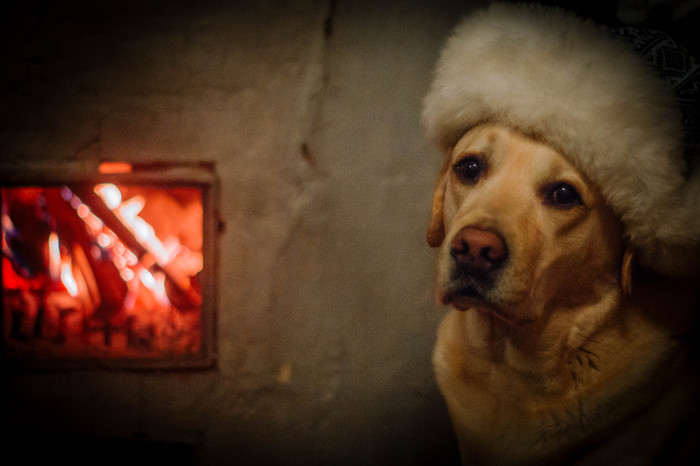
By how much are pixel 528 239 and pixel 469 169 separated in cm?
33

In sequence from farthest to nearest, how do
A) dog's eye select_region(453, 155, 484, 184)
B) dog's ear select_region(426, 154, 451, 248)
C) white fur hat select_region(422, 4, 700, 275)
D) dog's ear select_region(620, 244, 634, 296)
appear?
dog's ear select_region(426, 154, 451, 248)
dog's eye select_region(453, 155, 484, 184)
dog's ear select_region(620, 244, 634, 296)
white fur hat select_region(422, 4, 700, 275)

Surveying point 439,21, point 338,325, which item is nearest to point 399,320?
point 338,325

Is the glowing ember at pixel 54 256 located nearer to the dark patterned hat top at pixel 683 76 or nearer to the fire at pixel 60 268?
the fire at pixel 60 268

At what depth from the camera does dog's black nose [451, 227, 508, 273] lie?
127 centimetres

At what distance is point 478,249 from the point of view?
1.28m

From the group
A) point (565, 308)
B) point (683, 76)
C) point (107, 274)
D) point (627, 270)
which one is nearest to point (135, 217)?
point (107, 274)

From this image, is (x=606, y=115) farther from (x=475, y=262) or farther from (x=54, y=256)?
(x=54, y=256)

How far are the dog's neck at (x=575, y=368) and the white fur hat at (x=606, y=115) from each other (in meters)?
0.19

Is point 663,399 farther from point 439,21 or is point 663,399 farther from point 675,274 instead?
point 439,21

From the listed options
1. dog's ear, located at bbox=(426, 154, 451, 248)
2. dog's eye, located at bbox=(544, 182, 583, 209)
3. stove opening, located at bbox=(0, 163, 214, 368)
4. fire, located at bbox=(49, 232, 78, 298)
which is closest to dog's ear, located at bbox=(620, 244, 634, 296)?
dog's eye, located at bbox=(544, 182, 583, 209)

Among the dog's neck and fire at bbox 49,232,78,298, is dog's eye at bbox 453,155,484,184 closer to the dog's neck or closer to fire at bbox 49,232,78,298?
the dog's neck

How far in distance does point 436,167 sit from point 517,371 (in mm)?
966

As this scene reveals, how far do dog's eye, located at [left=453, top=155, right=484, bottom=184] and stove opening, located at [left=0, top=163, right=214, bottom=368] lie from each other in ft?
3.84

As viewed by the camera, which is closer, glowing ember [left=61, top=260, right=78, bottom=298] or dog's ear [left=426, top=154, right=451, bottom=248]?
dog's ear [left=426, top=154, right=451, bottom=248]
